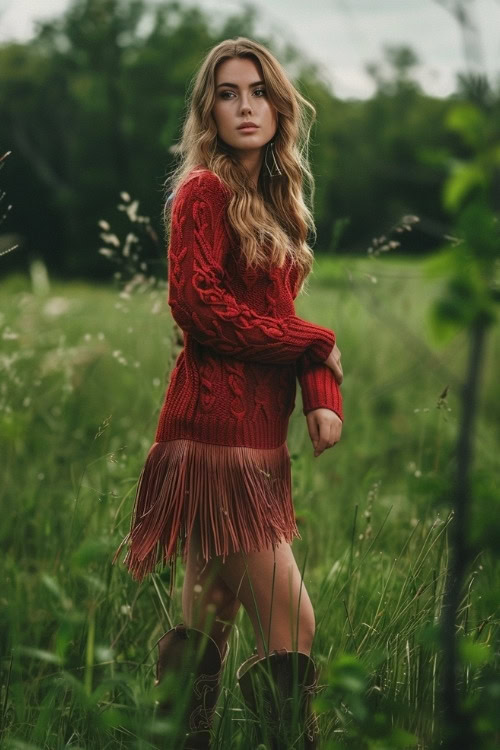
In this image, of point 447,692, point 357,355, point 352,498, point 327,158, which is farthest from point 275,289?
point 327,158

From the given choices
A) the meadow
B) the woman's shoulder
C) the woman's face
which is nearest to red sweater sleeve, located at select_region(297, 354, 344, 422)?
the meadow

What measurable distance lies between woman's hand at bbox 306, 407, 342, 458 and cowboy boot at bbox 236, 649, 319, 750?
47 cm

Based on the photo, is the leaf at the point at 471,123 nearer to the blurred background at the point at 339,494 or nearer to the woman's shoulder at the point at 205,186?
the blurred background at the point at 339,494

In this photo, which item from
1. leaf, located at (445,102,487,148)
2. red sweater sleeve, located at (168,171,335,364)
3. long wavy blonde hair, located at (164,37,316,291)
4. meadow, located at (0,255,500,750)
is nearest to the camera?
leaf, located at (445,102,487,148)

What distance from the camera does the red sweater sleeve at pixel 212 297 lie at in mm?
2092

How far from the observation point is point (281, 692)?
218cm

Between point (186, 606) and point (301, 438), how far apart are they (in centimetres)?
101

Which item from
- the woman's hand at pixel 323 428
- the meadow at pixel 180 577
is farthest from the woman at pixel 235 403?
Result: the meadow at pixel 180 577

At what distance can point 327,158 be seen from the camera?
34906 millimetres

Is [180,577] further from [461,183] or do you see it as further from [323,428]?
[461,183]

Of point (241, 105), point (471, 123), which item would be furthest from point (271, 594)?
point (471, 123)

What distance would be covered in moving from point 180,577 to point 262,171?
4.26 ft

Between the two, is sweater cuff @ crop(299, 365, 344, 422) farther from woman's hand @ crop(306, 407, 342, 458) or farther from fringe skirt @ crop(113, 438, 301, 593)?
fringe skirt @ crop(113, 438, 301, 593)

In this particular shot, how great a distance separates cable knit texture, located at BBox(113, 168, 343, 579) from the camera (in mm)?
2115
